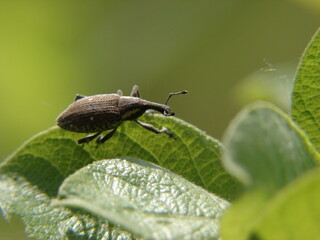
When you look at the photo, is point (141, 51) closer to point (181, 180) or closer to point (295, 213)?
point (181, 180)

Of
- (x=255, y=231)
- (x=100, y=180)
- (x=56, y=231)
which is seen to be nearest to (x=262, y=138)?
(x=255, y=231)

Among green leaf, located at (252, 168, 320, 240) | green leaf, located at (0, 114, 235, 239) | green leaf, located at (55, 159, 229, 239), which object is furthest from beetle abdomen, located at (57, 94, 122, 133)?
green leaf, located at (252, 168, 320, 240)

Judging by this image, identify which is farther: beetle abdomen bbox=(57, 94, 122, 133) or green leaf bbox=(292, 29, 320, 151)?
beetle abdomen bbox=(57, 94, 122, 133)

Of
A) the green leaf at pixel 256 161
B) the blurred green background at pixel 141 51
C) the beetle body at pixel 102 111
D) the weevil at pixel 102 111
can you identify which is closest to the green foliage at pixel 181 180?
the green leaf at pixel 256 161

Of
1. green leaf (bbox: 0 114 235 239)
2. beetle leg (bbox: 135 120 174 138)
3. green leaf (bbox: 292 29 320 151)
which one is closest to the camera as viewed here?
green leaf (bbox: 292 29 320 151)

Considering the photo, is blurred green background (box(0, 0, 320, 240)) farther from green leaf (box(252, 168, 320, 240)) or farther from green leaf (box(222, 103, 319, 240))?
green leaf (box(252, 168, 320, 240))

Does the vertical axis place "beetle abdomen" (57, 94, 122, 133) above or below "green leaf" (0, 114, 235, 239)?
below
